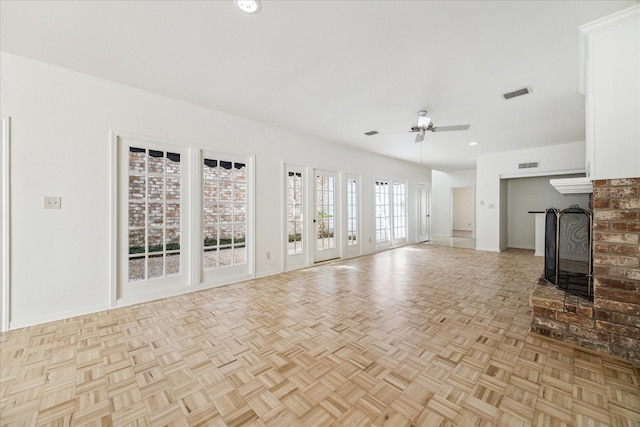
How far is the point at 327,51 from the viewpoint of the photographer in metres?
2.39

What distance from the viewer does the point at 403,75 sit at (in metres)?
2.80

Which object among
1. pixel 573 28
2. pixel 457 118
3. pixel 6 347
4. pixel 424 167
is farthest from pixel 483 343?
pixel 424 167

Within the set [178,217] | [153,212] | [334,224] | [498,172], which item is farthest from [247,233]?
[498,172]

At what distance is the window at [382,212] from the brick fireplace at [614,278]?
195 inches

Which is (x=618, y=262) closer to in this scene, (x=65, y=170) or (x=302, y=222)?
(x=302, y=222)

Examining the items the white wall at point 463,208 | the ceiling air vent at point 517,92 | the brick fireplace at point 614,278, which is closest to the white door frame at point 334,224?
the ceiling air vent at point 517,92

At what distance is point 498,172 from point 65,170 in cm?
836

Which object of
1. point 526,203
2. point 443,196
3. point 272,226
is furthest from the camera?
point 443,196

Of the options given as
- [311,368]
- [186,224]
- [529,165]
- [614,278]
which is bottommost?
[311,368]

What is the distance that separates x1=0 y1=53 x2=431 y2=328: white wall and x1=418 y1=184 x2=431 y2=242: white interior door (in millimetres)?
7374

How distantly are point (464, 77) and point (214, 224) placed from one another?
Answer: 12.3ft

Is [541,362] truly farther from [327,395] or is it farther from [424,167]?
[424,167]

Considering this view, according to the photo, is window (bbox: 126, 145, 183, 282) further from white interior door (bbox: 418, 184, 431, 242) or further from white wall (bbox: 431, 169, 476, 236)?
white wall (bbox: 431, 169, 476, 236)

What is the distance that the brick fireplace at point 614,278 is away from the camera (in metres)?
1.85
